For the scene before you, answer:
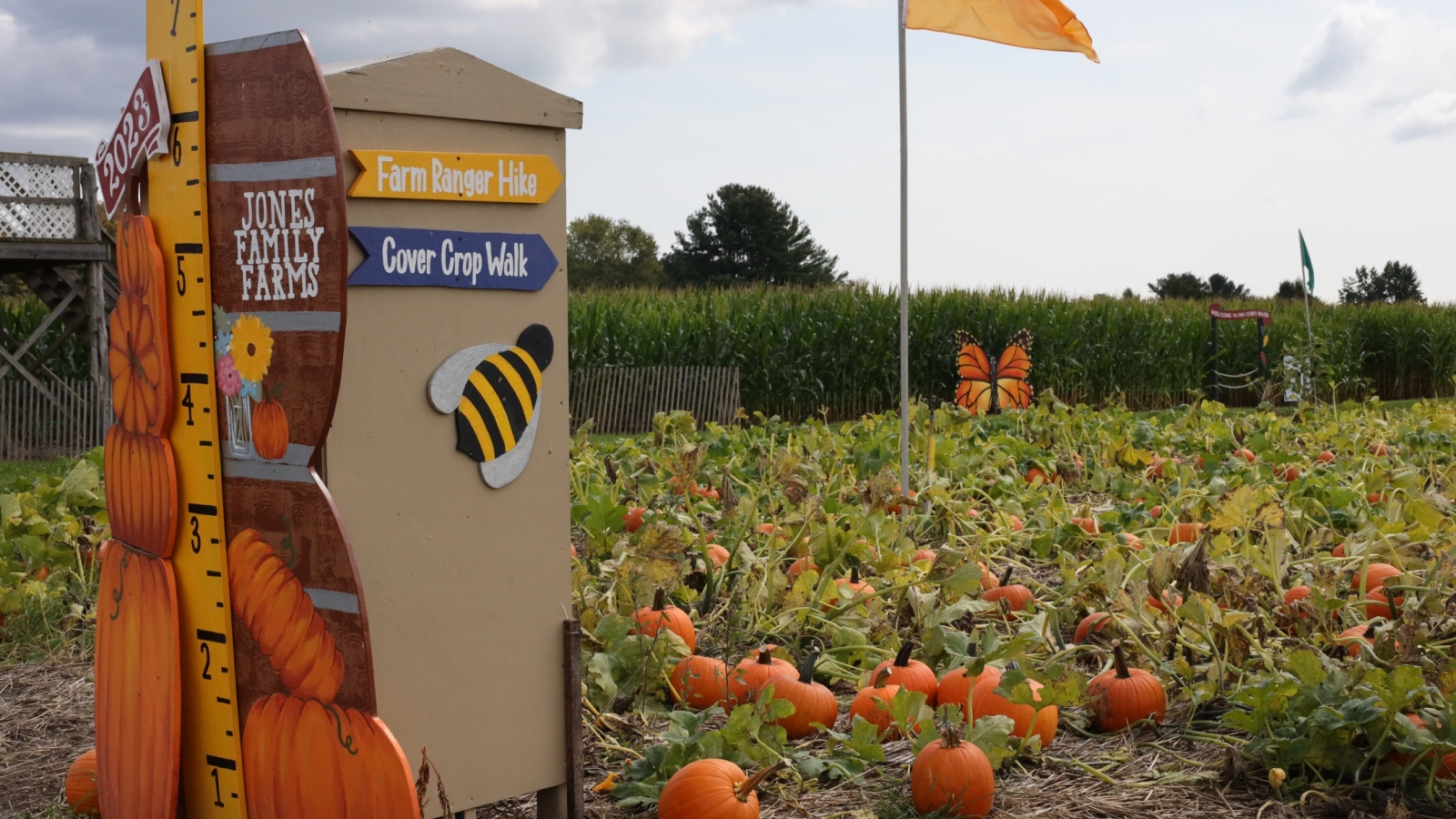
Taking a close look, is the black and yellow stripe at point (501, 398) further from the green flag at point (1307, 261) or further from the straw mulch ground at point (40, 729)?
the green flag at point (1307, 261)

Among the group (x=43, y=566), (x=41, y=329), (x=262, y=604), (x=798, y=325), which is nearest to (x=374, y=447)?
(x=262, y=604)

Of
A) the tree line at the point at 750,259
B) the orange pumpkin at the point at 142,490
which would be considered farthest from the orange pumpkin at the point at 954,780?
the tree line at the point at 750,259

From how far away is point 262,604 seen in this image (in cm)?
248

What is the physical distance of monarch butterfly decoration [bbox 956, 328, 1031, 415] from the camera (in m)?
16.7

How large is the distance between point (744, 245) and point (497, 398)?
6108cm

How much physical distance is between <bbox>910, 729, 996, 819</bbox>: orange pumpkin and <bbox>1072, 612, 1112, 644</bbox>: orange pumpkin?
1.19 m

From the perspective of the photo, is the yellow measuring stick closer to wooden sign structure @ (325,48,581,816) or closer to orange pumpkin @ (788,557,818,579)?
wooden sign structure @ (325,48,581,816)

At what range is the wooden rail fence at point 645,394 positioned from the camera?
1845 centimetres

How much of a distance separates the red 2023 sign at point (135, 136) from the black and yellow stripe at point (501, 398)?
2.70 feet

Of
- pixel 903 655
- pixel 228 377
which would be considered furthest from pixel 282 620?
pixel 903 655

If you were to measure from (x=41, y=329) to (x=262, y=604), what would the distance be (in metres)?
15.5

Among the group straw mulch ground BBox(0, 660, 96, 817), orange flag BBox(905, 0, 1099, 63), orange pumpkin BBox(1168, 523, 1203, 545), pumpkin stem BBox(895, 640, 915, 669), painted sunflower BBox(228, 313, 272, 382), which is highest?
orange flag BBox(905, 0, 1099, 63)

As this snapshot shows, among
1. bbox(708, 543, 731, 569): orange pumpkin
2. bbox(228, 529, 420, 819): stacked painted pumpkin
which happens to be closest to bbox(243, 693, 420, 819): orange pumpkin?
bbox(228, 529, 420, 819): stacked painted pumpkin

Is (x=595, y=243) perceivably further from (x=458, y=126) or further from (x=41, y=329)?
(x=458, y=126)
